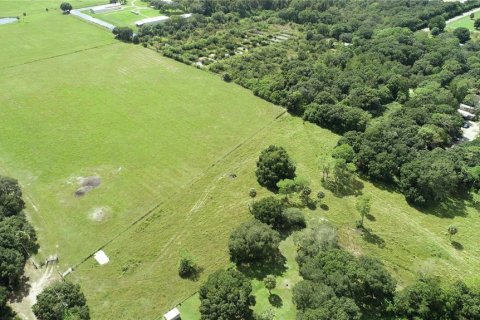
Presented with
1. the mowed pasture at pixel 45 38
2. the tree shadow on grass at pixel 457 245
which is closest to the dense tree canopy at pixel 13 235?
the mowed pasture at pixel 45 38

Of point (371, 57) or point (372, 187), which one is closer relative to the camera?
point (372, 187)

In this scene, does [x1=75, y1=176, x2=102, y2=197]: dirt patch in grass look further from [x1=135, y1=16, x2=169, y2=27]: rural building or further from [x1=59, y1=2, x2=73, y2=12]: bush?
[x1=59, y1=2, x2=73, y2=12]: bush

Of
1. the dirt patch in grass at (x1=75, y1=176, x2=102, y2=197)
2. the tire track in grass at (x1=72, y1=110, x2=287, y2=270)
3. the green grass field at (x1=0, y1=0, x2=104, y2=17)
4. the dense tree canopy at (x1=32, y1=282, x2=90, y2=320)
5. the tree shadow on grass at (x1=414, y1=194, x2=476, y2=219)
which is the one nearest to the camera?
the dense tree canopy at (x1=32, y1=282, x2=90, y2=320)

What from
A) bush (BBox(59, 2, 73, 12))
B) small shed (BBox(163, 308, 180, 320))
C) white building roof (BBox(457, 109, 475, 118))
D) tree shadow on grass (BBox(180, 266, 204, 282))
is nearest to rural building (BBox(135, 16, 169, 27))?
bush (BBox(59, 2, 73, 12))

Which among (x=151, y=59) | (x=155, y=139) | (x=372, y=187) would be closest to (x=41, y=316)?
(x=155, y=139)

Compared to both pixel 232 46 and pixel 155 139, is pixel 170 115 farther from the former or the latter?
pixel 232 46

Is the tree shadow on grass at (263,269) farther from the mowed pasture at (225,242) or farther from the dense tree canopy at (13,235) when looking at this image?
the dense tree canopy at (13,235)
